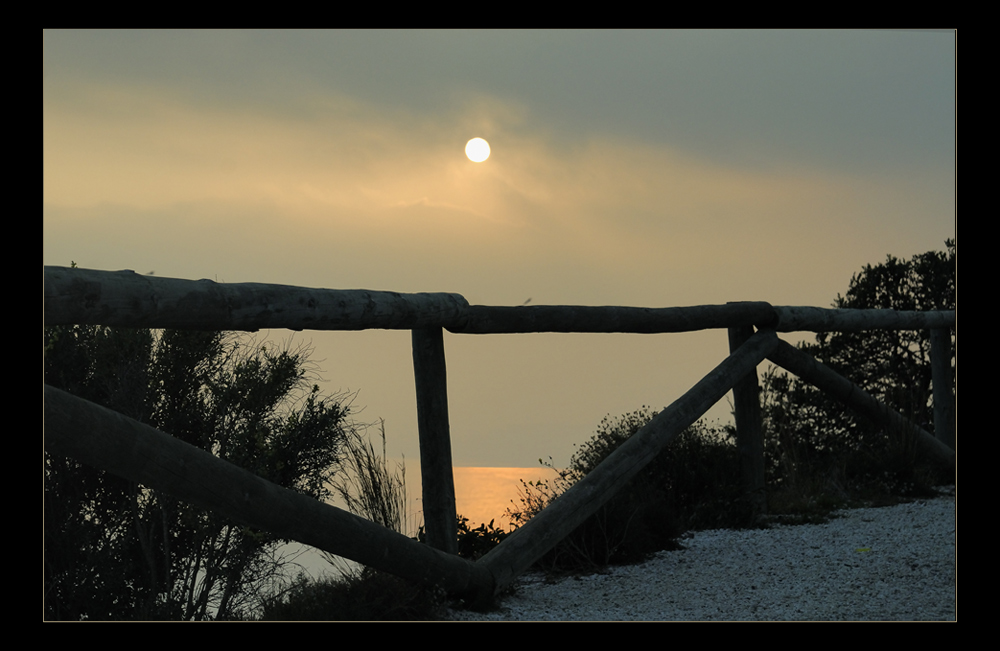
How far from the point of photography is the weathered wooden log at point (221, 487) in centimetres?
270

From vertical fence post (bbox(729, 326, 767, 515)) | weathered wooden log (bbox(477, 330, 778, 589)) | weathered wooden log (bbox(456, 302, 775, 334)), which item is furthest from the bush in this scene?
weathered wooden log (bbox(456, 302, 775, 334))

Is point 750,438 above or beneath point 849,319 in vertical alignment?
beneath

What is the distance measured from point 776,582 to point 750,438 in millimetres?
1785

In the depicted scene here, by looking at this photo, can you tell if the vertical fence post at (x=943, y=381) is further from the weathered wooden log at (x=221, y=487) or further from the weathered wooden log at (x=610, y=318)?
the weathered wooden log at (x=221, y=487)

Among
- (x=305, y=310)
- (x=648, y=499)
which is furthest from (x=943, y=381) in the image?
(x=305, y=310)

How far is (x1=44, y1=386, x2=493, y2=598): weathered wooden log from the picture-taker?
2.70m

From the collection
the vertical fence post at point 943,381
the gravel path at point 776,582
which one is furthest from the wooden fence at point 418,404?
the vertical fence post at point 943,381

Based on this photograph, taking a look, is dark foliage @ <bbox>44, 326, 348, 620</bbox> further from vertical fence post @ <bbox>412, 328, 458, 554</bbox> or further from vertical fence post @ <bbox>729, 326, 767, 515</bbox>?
vertical fence post @ <bbox>729, 326, 767, 515</bbox>

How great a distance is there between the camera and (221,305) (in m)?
3.14

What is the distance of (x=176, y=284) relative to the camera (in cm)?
303

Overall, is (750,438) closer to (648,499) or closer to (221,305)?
(648,499)
